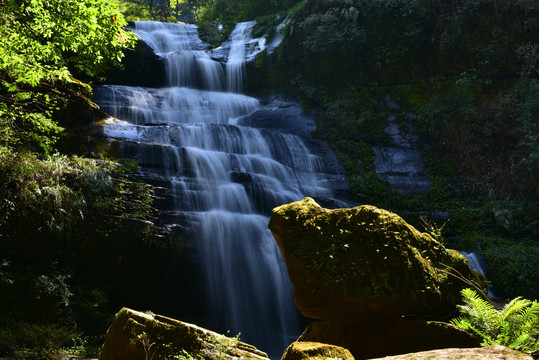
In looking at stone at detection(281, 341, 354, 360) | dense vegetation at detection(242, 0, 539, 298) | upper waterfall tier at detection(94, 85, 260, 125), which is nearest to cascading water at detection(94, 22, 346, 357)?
upper waterfall tier at detection(94, 85, 260, 125)

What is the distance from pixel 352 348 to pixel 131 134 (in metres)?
10.6

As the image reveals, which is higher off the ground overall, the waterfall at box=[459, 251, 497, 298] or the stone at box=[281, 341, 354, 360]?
the stone at box=[281, 341, 354, 360]

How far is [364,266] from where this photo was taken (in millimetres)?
4289

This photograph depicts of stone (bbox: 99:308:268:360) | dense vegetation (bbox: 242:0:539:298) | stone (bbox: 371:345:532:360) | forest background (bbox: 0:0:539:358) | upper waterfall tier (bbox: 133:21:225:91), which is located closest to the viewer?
stone (bbox: 371:345:532:360)

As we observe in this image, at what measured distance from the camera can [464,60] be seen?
17.1 metres

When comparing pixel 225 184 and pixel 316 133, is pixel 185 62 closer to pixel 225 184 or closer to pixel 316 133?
pixel 316 133

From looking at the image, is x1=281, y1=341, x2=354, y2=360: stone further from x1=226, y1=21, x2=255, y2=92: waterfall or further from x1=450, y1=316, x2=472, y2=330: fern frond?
x1=226, y1=21, x2=255, y2=92: waterfall

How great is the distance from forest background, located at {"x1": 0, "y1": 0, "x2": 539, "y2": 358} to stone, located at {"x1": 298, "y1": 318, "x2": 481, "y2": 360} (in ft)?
4.65

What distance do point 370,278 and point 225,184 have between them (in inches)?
309

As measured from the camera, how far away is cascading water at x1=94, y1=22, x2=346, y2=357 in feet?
30.2

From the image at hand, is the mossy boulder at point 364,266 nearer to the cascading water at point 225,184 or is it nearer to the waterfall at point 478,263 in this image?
the cascading water at point 225,184

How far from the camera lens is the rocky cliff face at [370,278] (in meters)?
4.15

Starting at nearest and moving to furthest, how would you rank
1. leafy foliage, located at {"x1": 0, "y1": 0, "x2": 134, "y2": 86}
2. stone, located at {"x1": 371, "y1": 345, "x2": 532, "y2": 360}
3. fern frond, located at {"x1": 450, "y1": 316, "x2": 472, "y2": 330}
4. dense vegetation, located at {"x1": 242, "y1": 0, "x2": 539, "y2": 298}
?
1. stone, located at {"x1": 371, "y1": 345, "x2": 532, "y2": 360}
2. fern frond, located at {"x1": 450, "y1": 316, "x2": 472, "y2": 330}
3. leafy foliage, located at {"x1": 0, "y1": 0, "x2": 134, "y2": 86}
4. dense vegetation, located at {"x1": 242, "y1": 0, "x2": 539, "y2": 298}

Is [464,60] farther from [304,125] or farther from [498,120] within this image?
[304,125]
